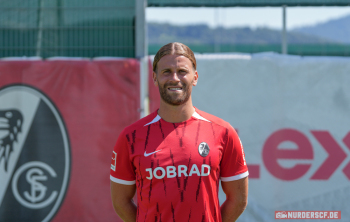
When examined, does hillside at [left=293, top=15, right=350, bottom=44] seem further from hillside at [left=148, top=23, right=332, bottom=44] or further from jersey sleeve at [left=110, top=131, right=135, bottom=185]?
jersey sleeve at [left=110, top=131, right=135, bottom=185]

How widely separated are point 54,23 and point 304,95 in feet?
11.4

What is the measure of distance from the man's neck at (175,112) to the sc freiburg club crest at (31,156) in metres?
2.88

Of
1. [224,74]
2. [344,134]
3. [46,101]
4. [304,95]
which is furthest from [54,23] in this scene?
[344,134]

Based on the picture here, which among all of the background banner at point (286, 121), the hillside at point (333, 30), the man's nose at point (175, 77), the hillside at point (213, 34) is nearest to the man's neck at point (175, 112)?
the man's nose at point (175, 77)

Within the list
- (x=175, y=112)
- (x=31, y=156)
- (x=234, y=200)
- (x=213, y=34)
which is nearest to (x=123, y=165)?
(x=175, y=112)

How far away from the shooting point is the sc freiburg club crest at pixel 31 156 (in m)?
4.65

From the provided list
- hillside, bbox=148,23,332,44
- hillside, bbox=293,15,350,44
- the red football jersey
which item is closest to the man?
the red football jersey

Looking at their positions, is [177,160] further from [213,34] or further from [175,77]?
[213,34]

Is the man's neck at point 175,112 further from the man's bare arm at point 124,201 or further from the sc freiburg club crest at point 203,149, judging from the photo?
the man's bare arm at point 124,201

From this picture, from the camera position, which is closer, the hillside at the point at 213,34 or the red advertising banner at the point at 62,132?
the red advertising banner at the point at 62,132

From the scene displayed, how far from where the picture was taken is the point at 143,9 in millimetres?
4805

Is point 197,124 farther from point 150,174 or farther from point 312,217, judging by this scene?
point 312,217

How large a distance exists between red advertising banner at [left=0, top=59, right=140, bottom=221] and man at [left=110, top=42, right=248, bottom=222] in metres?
2.53

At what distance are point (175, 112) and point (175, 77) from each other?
0.22m
